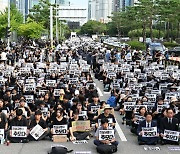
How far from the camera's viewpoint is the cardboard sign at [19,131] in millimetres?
14070

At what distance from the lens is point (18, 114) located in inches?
550

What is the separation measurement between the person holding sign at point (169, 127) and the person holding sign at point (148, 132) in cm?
24

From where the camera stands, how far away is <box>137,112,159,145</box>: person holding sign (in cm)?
1388

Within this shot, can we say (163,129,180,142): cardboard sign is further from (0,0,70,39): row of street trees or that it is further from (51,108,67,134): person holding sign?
(0,0,70,39): row of street trees

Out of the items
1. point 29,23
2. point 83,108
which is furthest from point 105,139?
point 29,23

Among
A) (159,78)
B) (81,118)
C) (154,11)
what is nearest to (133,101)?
(81,118)

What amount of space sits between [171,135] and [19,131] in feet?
14.3

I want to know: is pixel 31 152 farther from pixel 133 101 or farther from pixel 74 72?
pixel 74 72

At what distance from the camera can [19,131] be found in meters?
14.1

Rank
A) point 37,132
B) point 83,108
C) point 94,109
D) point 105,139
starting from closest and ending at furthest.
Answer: point 105,139 < point 37,132 < point 94,109 < point 83,108

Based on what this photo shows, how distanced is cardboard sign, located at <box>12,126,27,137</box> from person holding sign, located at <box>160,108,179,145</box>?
3.94 metres

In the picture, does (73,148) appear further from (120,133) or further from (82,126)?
(120,133)

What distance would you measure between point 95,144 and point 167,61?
26.5 metres

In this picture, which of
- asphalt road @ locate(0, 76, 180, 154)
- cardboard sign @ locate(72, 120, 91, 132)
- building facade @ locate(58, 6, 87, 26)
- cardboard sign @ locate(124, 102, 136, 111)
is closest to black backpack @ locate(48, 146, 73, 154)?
asphalt road @ locate(0, 76, 180, 154)
